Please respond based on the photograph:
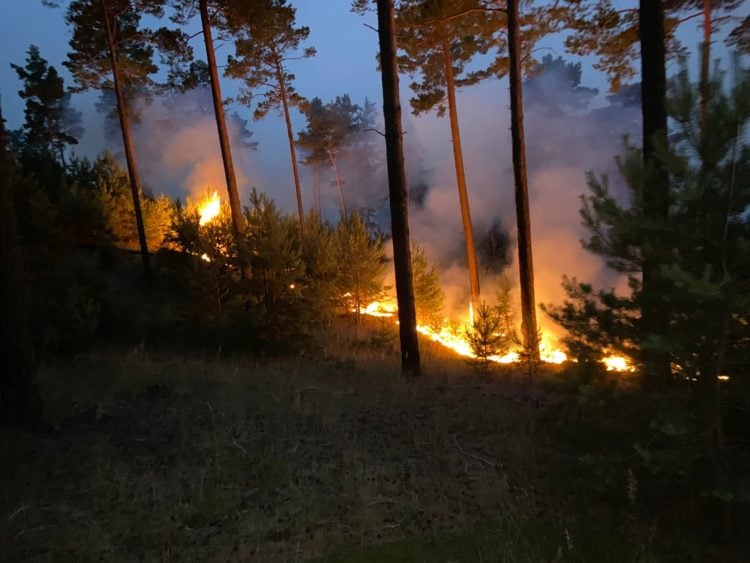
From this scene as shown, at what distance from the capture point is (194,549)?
4.30m

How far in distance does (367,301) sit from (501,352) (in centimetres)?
757

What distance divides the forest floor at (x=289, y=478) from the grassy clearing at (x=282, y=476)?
0.07 feet

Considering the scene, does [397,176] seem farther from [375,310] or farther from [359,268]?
[375,310]

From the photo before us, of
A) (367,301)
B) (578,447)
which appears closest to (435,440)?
(578,447)

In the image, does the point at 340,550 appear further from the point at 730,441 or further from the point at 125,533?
the point at 730,441

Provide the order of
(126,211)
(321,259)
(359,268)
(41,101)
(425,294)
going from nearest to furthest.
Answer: (321,259)
(359,268)
(425,294)
(126,211)
(41,101)

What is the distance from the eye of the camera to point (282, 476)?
18.4ft

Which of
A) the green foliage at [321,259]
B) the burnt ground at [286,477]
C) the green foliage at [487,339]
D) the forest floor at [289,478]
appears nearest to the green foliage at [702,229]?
the forest floor at [289,478]

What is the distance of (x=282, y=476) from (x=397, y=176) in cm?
603

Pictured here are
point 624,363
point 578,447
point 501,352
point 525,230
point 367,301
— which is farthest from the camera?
point 367,301

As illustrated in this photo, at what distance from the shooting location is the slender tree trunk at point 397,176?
955cm

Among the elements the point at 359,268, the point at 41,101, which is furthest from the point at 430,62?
the point at 41,101

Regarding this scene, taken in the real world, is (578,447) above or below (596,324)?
below

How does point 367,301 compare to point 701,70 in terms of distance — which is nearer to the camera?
point 701,70
